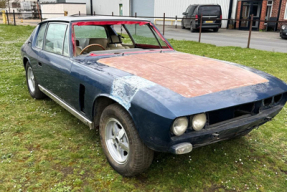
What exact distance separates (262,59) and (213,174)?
720cm

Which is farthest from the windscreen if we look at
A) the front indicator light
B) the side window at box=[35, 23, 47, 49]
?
the front indicator light

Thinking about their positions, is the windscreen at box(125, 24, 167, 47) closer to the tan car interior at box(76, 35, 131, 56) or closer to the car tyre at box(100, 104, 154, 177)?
the tan car interior at box(76, 35, 131, 56)

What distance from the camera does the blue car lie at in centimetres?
213

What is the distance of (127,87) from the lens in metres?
2.37

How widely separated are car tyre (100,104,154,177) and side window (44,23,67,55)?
56.2 inches

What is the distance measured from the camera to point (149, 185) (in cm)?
255

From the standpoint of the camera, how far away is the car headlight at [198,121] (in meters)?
2.16

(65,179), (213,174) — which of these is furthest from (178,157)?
(65,179)

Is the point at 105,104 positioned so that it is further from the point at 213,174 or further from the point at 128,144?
the point at 213,174

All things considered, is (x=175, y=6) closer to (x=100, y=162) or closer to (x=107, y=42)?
(x=107, y=42)

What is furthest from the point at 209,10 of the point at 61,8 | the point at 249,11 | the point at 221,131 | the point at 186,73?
the point at 61,8

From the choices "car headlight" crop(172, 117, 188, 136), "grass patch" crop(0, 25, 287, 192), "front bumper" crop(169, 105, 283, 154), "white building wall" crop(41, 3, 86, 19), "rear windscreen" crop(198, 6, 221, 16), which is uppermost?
"white building wall" crop(41, 3, 86, 19)

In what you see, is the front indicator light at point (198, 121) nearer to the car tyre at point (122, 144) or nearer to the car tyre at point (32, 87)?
the car tyre at point (122, 144)

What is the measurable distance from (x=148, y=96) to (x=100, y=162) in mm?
1169
